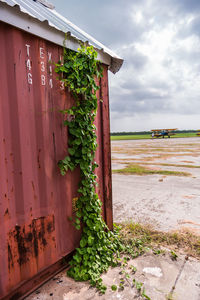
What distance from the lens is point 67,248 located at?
9.76 feet

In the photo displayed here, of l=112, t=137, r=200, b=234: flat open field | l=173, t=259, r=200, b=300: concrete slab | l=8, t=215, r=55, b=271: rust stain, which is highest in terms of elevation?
l=8, t=215, r=55, b=271: rust stain

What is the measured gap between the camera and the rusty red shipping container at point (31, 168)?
222 cm

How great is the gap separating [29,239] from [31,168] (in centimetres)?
88

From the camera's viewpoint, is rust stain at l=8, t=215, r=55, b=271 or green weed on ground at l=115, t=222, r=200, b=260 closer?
rust stain at l=8, t=215, r=55, b=271

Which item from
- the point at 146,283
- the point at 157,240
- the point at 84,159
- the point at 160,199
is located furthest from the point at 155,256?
the point at 160,199

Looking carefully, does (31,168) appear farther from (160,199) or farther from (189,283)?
(160,199)

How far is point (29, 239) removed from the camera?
2480 mm

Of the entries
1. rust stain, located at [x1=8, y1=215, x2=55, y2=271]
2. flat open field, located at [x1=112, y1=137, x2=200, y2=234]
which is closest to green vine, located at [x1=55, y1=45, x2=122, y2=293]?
rust stain, located at [x1=8, y1=215, x2=55, y2=271]

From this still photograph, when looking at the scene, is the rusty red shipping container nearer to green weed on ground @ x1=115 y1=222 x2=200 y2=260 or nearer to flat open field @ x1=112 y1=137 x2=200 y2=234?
green weed on ground @ x1=115 y1=222 x2=200 y2=260

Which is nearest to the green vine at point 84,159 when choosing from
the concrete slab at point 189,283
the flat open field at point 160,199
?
the concrete slab at point 189,283

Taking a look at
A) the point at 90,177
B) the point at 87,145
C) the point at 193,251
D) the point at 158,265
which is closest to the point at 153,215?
the point at 193,251

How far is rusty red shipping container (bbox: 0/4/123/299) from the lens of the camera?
7.29ft

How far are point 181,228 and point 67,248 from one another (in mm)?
Answer: 2460

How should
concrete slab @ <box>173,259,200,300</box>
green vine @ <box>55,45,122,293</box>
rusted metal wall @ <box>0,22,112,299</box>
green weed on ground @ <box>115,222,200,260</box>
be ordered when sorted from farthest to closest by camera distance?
green weed on ground @ <box>115,222,200,260</box> → green vine @ <box>55,45,122,293</box> → concrete slab @ <box>173,259,200,300</box> → rusted metal wall @ <box>0,22,112,299</box>
